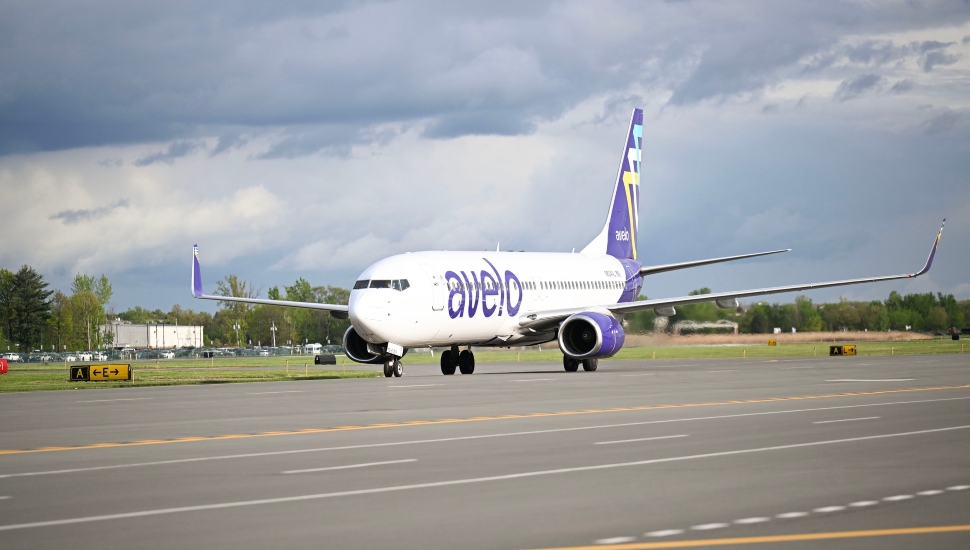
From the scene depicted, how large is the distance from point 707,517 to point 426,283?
108 feet

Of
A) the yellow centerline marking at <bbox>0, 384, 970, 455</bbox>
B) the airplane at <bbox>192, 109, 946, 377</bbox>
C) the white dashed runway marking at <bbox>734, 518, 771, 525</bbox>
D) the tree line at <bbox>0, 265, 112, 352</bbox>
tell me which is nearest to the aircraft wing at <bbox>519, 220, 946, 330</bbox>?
the airplane at <bbox>192, 109, 946, 377</bbox>

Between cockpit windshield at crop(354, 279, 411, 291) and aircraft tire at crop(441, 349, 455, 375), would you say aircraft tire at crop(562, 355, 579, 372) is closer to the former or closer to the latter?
aircraft tire at crop(441, 349, 455, 375)

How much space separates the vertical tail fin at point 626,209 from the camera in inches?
2314

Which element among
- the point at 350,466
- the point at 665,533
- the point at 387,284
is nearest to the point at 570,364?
the point at 387,284

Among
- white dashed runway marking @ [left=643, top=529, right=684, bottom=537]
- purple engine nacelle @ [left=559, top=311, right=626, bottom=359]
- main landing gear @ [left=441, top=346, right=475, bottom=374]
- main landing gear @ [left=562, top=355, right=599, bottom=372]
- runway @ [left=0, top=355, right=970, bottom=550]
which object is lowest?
white dashed runway marking @ [left=643, top=529, right=684, bottom=537]

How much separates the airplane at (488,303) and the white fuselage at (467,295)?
0.14 ft

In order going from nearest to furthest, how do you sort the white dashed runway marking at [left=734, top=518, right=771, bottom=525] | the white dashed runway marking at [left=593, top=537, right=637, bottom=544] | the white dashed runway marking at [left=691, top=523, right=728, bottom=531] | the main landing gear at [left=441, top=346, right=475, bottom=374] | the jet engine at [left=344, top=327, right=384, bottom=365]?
the white dashed runway marking at [left=593, top=537, right=637, bottom=544], the white dashed runway marking at [left=691, top=523, right=728, bottom=531], the white dashed runway marking at [left=734, top=518, right=771, bottom=525], the jet engine at [left=344, top=327, right=384, bottom=365], the main landing gear at [left=441, top=346, right=475, bottom=374]

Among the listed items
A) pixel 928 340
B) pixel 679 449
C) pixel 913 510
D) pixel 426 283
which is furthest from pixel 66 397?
pixel 928 340

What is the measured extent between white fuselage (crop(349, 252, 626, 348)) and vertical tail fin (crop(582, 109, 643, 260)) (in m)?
3.81

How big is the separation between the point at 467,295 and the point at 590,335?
5137 millimetres

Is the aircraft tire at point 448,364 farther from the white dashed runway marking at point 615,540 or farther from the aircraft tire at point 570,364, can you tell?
the white dashed runway marking at point 615,540

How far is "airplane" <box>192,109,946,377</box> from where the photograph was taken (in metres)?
42.8

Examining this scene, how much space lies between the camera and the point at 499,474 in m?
14.3

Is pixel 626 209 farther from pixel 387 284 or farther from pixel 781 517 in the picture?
pixel 781 517
